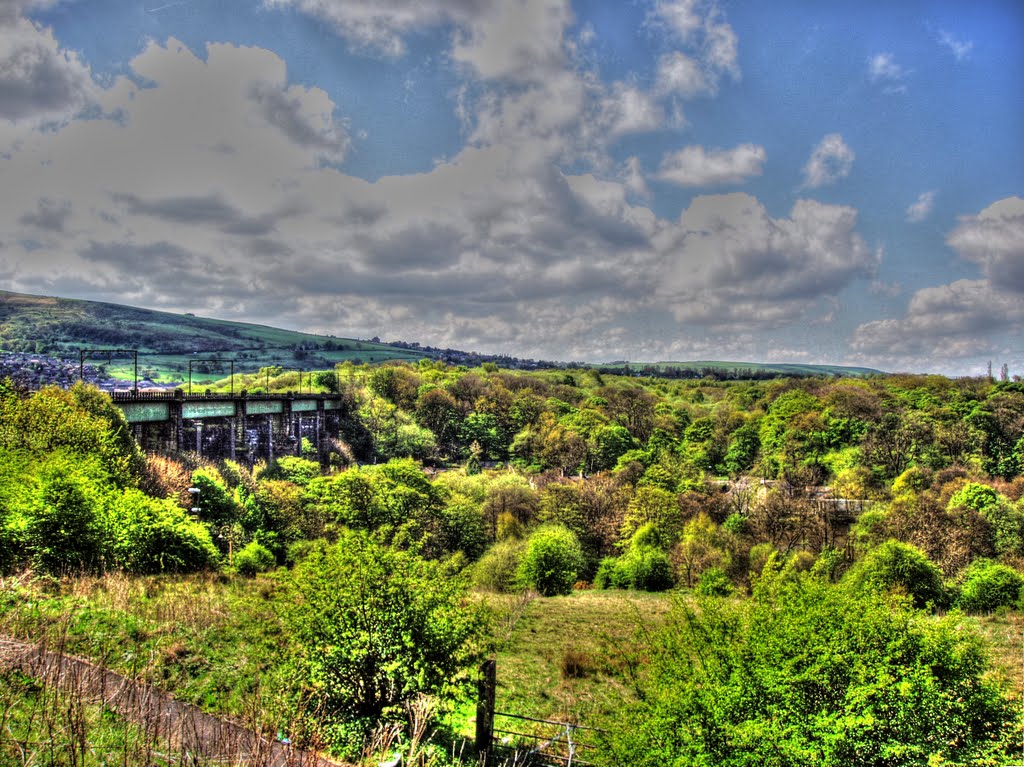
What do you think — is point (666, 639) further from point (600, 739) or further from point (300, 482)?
point (300, 482)

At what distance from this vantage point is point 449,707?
1209cm

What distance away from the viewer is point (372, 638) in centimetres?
1096

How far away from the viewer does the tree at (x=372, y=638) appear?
10.7 metres

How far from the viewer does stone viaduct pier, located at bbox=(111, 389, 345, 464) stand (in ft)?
145

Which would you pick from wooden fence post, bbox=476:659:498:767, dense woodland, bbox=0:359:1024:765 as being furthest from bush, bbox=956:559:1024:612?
wooden fence post, bbox=476:659:498:767

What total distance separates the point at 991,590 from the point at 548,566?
988 inches

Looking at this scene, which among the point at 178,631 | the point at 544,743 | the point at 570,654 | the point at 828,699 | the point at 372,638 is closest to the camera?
the point at 372,638

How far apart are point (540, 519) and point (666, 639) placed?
36.9 meters

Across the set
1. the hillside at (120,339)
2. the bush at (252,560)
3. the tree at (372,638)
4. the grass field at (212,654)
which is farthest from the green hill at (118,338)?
the tree at (372,638)

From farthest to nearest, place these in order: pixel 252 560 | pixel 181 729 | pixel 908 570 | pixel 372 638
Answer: pixel 908 570 → pixel 252 560 → pixel 372 638 → pixel 181 729

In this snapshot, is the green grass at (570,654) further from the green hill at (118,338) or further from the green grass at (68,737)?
the green hill at (118,338)

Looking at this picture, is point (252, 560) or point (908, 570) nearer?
point (252, 560)

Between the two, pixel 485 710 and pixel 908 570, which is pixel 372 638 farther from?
pixel 908 570

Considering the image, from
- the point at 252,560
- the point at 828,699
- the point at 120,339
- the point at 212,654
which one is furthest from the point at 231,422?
the point at 120,339
